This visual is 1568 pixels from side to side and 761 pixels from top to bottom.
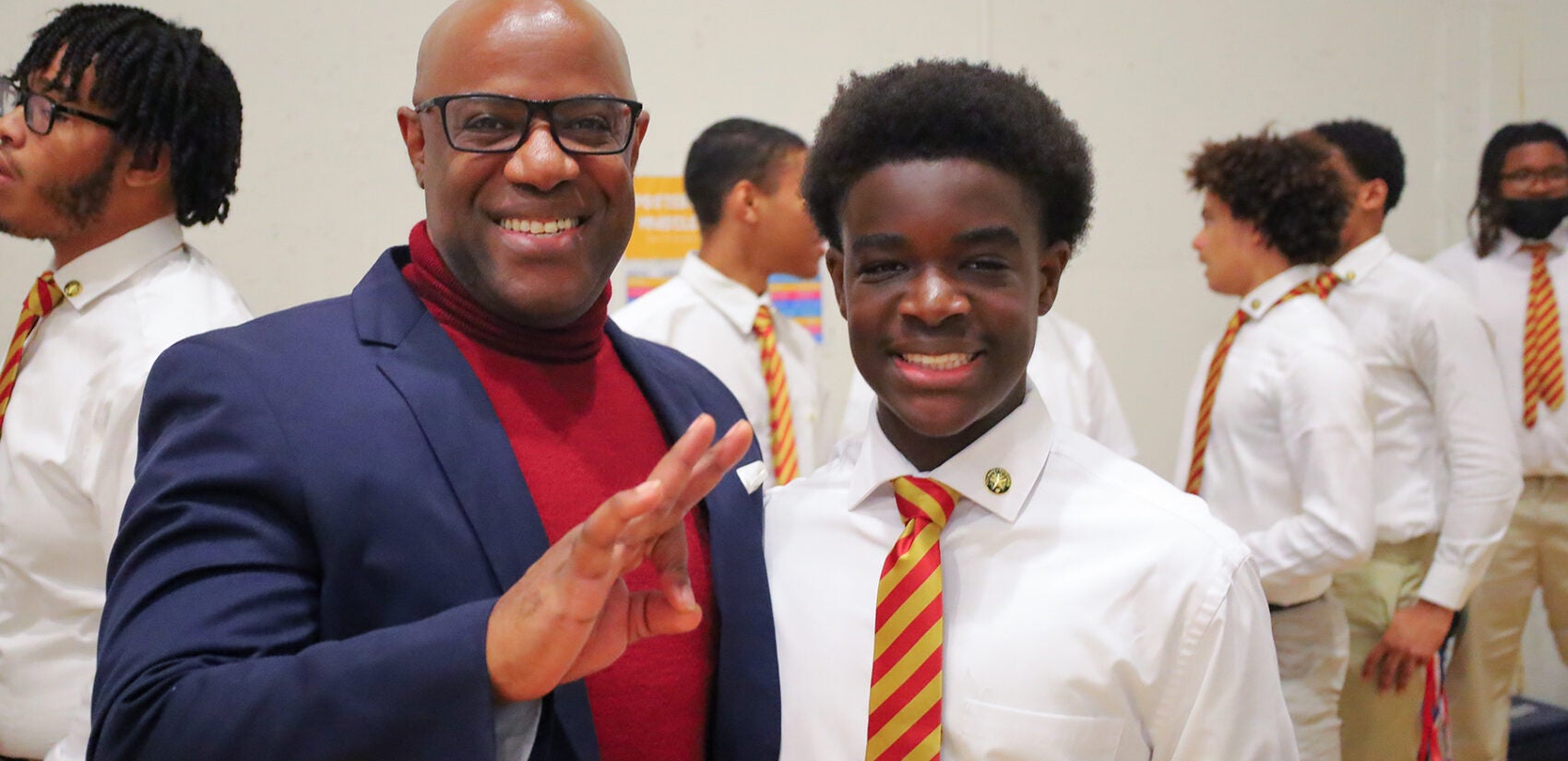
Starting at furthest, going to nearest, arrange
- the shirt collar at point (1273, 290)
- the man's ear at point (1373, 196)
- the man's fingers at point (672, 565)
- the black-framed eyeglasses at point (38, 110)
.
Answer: the man's ear at point (1373, 196) < the shirt collar at point (1273, 290) < the black-framed eyeglasses at point (38, 110) < the man's fingers at point (672, 565)

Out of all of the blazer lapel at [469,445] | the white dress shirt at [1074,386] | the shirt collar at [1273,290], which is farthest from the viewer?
the white dress shirt at [1074,386]

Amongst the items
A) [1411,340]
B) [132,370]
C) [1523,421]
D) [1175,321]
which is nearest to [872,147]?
[132,370]

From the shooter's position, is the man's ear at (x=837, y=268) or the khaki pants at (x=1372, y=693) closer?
the man's ear at (x=837, y=268)

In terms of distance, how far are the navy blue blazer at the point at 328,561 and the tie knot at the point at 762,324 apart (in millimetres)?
1792

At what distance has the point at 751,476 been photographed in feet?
4.66

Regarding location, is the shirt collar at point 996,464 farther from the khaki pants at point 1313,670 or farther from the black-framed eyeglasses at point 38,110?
the khaki pants at point 1313,670

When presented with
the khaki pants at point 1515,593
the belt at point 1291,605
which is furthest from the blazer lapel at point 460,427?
the khaki pants at point 1515,593

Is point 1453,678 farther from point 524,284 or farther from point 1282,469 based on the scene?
point 524,284

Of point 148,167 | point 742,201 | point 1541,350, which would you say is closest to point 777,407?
point 742,201

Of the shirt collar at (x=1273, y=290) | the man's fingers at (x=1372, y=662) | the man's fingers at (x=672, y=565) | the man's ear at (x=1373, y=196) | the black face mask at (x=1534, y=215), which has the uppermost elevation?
the man's fingers at (x=672, y=565)

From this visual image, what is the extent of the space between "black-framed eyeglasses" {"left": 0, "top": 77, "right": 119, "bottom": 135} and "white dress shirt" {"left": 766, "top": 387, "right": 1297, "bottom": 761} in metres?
1.36

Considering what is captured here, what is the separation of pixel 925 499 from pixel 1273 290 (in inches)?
73.3

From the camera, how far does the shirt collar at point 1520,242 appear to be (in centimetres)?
424

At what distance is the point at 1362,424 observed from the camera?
101 inches
